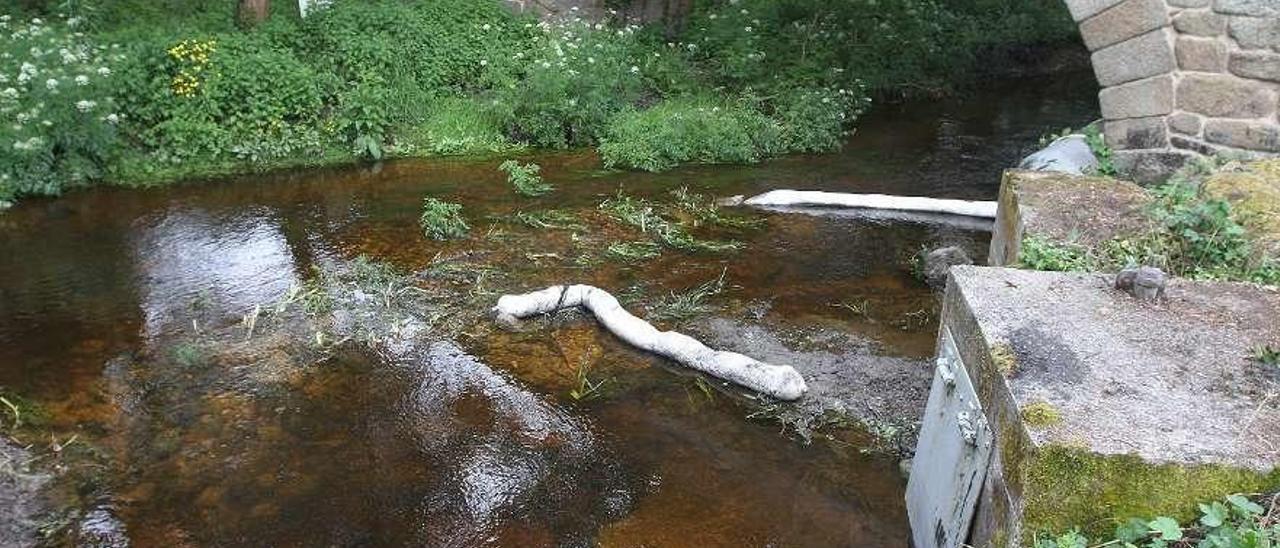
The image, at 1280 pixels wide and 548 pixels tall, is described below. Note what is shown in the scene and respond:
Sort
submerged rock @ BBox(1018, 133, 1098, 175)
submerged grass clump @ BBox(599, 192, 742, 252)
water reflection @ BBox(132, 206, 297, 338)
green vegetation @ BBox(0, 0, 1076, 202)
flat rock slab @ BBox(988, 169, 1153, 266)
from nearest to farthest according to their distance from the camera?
flat rock slab @ BBox(988, 169, 1153, 266), water reflection @ BBox(132, 206, 297, 338), submerged rock @ BBox(1018, 133, 1098, 175), submerged grass clump @ BBox(599, 192, 742, 252), green vegetation @ BBox(0, 0, 1076, 202)

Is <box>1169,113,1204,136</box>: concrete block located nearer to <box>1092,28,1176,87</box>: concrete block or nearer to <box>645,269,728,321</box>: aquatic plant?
<box>1092,28,1176,87</box>: concrete block

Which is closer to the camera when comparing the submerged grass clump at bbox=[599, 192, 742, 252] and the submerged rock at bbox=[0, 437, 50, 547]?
the submerged rock at bbox=[0, 437, 50, 547]

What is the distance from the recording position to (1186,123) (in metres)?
6.53

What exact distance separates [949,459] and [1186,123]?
13.4ft

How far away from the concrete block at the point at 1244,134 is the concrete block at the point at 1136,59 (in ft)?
1.56

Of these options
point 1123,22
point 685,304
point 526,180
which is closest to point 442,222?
point 526,180

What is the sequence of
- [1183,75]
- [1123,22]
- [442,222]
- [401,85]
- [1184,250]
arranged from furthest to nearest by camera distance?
1. [401,85]
2. [442,222]
3. [1123,22]
4. [1183,75]
5. [1184,250]

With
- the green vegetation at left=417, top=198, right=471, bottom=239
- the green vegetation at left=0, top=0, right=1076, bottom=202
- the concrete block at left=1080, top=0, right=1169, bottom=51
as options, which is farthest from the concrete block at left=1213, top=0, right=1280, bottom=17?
the green vegetation at left=417, top=198, right=471, bottom=239

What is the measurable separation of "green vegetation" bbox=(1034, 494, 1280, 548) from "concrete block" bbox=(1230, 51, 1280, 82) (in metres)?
4.34

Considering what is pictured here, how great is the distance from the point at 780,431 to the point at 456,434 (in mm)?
1691

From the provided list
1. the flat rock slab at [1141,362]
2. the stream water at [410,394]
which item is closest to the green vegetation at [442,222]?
the stream water at [410,394]

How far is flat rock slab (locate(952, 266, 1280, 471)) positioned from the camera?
2.99 meters

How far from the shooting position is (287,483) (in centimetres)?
479

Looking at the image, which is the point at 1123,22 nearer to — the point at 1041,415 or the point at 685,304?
the point at 685,304
